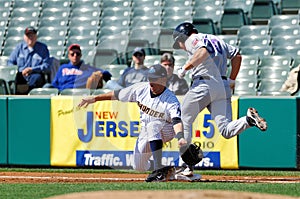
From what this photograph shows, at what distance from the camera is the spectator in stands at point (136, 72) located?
43.3 feet

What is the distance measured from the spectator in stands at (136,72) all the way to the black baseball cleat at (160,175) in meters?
2.78

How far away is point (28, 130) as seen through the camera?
13445 millimetres

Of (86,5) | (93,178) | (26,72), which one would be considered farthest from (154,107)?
(86,5)

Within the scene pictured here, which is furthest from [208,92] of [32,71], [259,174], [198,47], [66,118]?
[32,71]

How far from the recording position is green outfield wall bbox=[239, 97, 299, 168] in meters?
12.3

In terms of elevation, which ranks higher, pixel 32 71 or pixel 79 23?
pixel 79 23

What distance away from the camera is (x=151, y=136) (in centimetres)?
1062

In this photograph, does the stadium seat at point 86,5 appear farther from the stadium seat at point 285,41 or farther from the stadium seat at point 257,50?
the stadium seat at point 285,41

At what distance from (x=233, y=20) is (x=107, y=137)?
4.66m

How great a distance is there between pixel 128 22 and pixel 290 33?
3.46 metres

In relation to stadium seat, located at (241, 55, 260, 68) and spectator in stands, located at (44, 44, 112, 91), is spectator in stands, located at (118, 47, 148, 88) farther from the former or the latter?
stadium seat, located at (241, 55, 260, 68)

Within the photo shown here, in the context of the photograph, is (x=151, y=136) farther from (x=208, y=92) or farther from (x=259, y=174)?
(x=259, y=174)

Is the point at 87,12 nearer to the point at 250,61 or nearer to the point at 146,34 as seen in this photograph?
the point at 146,34

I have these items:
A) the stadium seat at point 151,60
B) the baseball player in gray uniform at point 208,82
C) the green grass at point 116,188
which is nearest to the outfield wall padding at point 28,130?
the stadium seat at point 151,60
